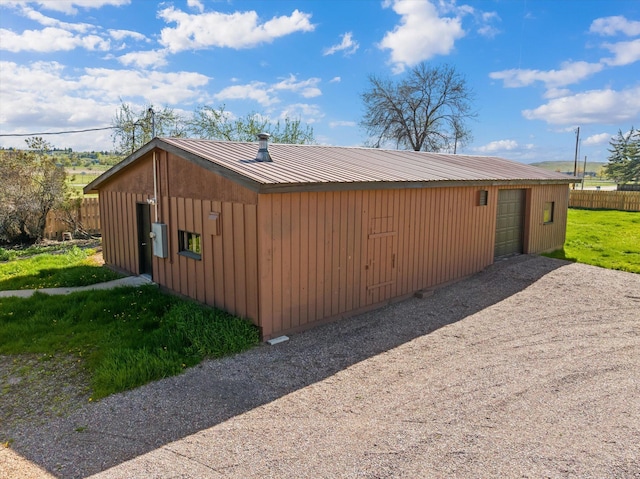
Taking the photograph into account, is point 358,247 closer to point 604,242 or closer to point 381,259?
point 381,259

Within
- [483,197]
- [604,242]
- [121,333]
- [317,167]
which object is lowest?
[121,333]

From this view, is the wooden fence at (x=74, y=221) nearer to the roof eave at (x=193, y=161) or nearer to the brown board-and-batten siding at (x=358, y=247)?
the roof eave at (x=193, y=161)

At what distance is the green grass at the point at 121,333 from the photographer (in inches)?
214

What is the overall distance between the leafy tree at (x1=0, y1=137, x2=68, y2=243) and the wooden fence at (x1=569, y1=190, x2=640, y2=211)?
28.6m

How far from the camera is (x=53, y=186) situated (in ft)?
49.1

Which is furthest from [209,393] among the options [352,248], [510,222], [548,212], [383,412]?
[548,212]

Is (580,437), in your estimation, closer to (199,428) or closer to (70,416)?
(199,428)

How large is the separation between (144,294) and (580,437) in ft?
23.7

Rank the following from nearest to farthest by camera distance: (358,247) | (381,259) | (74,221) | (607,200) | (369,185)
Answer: (369,185) → (358,247) → (381,259) → (74,221) → (607,200)

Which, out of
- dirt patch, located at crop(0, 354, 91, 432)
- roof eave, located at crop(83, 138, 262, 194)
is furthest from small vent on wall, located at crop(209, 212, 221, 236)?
dirt patch, located at crop(0, 354, 91, 432)

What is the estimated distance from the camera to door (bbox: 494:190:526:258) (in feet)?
38.4

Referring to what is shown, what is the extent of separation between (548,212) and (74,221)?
1587 centimetres

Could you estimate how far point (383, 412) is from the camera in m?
4.67

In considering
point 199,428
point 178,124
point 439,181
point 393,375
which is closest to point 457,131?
point 178,124
